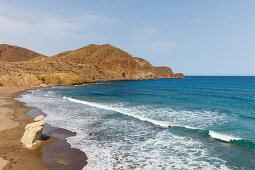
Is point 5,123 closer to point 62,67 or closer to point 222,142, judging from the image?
point 222,142

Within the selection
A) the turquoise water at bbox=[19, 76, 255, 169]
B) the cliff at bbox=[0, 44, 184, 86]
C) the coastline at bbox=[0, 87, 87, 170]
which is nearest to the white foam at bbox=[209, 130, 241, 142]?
the turquoise water at bbox=[19, 76, 255, 169]

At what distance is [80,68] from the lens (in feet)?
342

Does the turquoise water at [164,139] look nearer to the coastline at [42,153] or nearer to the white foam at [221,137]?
the white foam at [221,137]

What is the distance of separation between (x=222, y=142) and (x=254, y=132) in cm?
399

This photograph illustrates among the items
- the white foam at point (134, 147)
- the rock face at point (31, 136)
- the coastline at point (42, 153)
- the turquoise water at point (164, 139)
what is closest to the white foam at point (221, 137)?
the turquoise water at point (164, 139)

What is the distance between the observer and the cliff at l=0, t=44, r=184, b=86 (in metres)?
65.5

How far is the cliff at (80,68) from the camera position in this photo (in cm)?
6550

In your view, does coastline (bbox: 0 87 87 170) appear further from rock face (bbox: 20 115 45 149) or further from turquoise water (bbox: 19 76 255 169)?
turquoise water (bbox: 19 76 255 169)

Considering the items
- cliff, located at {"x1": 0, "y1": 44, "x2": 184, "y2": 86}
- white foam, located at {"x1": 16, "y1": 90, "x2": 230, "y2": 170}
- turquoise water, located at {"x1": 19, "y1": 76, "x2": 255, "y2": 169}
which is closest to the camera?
white foam, located at {"x1": 16, "y1": 90, "x2": 230, "y2": 170}

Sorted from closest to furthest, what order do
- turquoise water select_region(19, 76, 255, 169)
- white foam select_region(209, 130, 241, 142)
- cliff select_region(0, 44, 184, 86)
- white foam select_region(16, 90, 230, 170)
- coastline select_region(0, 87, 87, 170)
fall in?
coastline select_region(0, 87, 87, 170)
white foam select_region(16, 90, 230, 170)
turquoise water select_region(19, 76, 255, 169)
white foam select_region(209, 130, 241, 142)
cliff select_region(0, 44, 184, 86)

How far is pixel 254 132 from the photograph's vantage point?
567 inches

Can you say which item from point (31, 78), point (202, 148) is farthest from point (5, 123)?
point (31, 78)

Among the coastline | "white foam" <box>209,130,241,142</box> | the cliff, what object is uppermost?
the cliff

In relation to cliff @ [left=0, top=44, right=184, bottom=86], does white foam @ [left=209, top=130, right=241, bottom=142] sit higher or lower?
lower
